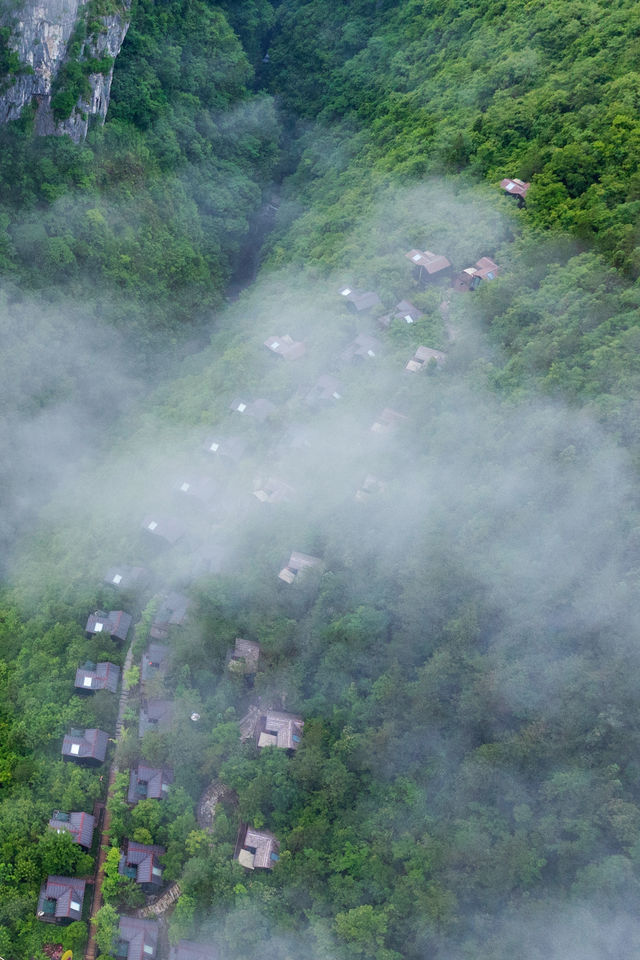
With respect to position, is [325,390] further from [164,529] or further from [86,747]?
[86,747]

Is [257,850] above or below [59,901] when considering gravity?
above

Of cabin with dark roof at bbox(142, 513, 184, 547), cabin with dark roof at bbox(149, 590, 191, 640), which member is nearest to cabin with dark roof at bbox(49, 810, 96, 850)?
cabin with dark roof at bbox(149, 590, 191, 640)

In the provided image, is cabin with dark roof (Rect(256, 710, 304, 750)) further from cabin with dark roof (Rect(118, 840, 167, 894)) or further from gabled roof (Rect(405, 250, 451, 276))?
gabled roof (Rect(405, 250, 451, 276))

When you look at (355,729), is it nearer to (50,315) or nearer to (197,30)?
(50,315)

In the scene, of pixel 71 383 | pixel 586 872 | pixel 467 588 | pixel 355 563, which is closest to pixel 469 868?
pixel 586 872

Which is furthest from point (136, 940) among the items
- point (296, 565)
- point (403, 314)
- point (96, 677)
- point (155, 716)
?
point (403, 314)
